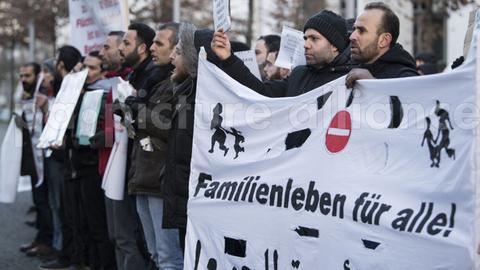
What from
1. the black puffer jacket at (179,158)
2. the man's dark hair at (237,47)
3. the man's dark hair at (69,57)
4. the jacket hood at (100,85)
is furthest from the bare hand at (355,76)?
the man's dark hair at (69,57)

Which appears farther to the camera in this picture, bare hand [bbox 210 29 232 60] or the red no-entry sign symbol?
bare hand [bbox 210 29 232 60]

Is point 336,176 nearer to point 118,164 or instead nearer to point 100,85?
point 118,164

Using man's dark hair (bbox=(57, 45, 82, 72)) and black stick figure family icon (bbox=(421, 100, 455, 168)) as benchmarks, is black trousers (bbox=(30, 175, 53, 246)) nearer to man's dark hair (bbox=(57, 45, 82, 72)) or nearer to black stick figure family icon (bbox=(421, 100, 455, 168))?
man's dark hair (bbox=(57, 45, 82, 72))

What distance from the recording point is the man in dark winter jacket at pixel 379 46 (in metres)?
4.29

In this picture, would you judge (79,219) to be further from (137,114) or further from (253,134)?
(253,134)

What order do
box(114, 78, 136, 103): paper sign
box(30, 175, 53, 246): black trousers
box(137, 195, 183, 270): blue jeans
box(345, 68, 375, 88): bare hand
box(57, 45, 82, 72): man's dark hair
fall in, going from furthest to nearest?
box(30, 175, 53, 246): black trousers
box(57, 45, 82, 72): man's dark hair
box(114, 78, 136, 103): paper sign
box(137, 195, 183, 270): blue jeans
box(345, 68, 375, 88): bare hand

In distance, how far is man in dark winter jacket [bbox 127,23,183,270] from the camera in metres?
5.39

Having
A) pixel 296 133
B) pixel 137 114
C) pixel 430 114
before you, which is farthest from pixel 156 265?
pixel 430 114

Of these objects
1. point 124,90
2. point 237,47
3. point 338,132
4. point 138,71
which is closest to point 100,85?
point 138,71

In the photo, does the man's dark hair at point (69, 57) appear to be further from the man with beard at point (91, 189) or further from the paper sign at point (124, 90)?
the paper sign at point (124, 90)

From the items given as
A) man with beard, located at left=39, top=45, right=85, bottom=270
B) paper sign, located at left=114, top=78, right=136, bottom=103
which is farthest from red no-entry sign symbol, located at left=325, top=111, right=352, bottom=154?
man with beard, located at left=39, top=45, right=85, bottom=270

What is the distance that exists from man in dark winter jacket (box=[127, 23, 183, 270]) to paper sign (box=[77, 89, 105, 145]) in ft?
3.37

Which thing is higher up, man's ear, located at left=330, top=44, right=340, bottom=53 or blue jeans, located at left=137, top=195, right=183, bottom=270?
man's ear, located at left=330, top=44, right=340, bottom=53

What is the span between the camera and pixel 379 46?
171 inches
